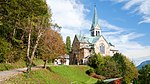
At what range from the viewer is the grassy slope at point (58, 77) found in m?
28.5

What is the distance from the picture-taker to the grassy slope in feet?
93.5

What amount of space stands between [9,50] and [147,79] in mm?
19501

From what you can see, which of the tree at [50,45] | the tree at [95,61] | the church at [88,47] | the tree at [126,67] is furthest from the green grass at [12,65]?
the church at [88,47]

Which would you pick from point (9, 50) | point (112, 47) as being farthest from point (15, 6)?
point (112, 47)

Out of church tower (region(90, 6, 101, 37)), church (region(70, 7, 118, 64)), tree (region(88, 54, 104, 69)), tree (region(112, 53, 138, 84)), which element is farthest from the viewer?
church tower (region(90, 6, 101, 37))

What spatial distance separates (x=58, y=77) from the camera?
4169 centimetres

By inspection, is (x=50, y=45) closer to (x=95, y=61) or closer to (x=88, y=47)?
(x=95, y=61)

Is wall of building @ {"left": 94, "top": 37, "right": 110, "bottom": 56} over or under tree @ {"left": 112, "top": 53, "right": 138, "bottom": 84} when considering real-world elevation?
over

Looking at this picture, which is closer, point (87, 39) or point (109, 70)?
Result: point (109, 70)

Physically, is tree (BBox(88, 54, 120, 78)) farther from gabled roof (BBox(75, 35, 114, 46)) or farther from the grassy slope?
gabled roof (BBox(75, 35, 114, 46))

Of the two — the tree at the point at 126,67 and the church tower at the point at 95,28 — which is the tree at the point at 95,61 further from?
the church tower at the point at 95,28

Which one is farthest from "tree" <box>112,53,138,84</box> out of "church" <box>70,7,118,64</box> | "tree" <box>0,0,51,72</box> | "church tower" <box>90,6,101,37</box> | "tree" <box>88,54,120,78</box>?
"tree" <box>0,0,51,72</box>

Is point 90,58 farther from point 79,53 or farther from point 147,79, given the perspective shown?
point 147,79

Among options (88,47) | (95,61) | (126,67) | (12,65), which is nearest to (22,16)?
(12,65)
